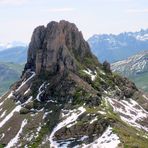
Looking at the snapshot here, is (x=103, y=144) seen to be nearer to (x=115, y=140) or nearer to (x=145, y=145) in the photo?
(x=115, y=140)

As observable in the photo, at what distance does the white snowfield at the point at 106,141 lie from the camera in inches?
7351

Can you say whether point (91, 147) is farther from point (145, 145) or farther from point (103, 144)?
point (145, 145)

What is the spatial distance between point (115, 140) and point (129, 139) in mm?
6942

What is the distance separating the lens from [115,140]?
190 m

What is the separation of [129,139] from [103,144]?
1176 centimetres

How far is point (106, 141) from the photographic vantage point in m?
191

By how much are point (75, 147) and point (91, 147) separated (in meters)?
9.28

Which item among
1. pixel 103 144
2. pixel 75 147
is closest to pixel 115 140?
pixel 103 144

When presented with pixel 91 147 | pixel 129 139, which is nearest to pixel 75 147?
pixel 91 147

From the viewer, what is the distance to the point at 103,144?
620ft

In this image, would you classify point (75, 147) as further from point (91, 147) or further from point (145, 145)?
point (145, 145)

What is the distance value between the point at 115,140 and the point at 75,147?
19.1 m

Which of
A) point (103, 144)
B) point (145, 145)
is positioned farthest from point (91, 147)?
point (145, 145)

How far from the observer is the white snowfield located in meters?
187
